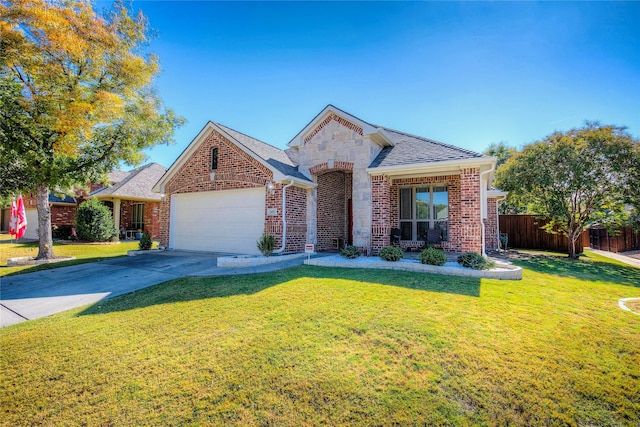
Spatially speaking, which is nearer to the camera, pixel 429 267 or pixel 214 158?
pixel 429 267

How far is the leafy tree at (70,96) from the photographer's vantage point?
31.9ft

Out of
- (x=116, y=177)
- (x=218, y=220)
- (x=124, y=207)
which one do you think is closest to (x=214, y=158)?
(x=218, y=220)

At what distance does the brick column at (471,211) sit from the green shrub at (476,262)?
1178 millimetres

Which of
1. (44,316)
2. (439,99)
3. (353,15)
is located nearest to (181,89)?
(353,15)

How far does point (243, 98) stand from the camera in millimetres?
13141

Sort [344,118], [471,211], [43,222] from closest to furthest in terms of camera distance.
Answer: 1. [471,211]
2. [344,118]
3. [43,222]

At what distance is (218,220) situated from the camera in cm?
1236

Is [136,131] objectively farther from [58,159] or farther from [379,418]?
[379,418]

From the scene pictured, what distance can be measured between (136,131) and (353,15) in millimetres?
10592

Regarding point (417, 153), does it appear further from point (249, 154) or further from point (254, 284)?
point (254, 284)

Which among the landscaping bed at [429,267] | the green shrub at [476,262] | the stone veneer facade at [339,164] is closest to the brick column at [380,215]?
the stone veneer facade at [339,164]

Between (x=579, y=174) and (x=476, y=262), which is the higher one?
(x=579, y=174)

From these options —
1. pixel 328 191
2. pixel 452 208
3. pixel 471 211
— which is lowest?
Answer: pixel 471 211

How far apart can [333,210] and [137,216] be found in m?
17.4
